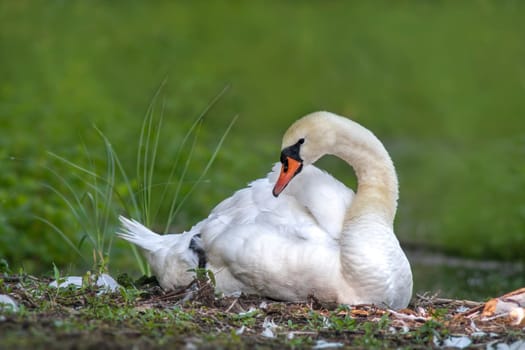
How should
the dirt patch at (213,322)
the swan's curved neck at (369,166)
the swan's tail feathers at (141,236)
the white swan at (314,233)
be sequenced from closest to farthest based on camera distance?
the dirt patch at (213,322)
the white swan at (314,233)
the swan's curved neck at (369,166)
the swan's tail feathers at (141,236)

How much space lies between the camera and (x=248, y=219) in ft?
20.2

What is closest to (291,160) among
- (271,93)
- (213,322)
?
(213,322)

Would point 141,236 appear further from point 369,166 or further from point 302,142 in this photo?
point 369,166

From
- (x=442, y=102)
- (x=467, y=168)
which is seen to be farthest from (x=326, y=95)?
(x=467, y=168)

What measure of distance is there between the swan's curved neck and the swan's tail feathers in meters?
1.26

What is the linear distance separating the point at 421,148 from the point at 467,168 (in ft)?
8.28

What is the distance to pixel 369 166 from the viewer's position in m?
6.30

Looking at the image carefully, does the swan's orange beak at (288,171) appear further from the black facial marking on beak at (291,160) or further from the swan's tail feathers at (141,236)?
the swan's tail feathers at (141,236)

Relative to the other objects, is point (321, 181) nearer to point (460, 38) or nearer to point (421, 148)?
point (421, 148)

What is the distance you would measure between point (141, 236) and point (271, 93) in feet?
39.9

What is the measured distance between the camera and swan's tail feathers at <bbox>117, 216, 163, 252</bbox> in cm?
661

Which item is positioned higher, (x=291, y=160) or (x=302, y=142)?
(x=302, y=142)

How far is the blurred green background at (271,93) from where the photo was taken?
11.1 m

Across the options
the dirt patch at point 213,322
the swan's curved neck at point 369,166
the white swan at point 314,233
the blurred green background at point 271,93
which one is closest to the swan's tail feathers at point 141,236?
the white swan at point 314,233
